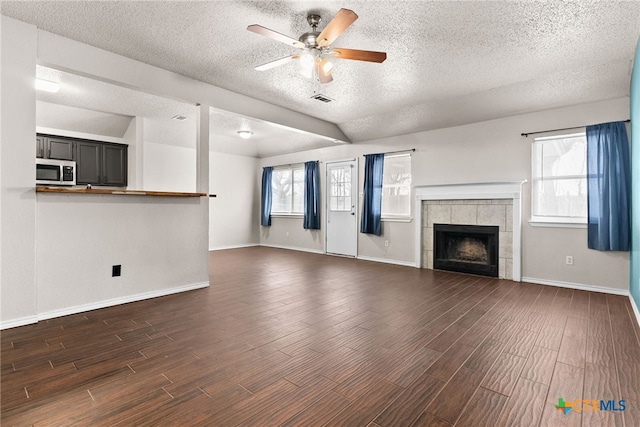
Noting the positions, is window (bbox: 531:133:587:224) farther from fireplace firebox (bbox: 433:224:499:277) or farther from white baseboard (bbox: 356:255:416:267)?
white baseboard (bbox: 356:255:416:267)

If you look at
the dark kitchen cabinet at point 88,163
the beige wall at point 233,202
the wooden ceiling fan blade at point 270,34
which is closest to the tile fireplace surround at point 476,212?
the wooden ceiling fan blade at point 270,34

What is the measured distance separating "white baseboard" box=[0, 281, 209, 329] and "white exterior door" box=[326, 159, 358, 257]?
3.51m

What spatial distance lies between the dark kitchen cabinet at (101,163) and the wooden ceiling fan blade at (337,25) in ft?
17.0

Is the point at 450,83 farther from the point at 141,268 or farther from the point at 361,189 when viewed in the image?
the point at 141,268

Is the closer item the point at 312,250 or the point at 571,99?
the point at 571,99

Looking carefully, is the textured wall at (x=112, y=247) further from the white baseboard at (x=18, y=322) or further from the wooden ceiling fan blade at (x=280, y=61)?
the wooden ceiling fan blade at (x=280, y=61)

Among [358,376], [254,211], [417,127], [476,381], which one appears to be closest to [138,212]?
[358,376]

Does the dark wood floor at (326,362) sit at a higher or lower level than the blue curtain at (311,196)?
lower

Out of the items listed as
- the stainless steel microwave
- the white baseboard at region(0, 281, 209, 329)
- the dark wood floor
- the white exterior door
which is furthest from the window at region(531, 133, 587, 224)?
the stainless steel microwave

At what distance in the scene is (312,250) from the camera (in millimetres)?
7754

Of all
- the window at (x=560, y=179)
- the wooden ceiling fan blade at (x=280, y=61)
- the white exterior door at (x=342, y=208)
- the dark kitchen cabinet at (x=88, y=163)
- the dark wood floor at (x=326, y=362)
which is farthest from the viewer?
the white exterior door at (x=342, y=208)

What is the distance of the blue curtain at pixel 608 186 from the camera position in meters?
3.90

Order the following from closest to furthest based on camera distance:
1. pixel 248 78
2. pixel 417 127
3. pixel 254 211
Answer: pixel 248 78 → pixel 417 127 → pixel 254 211

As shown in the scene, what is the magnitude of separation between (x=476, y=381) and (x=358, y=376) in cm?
73
